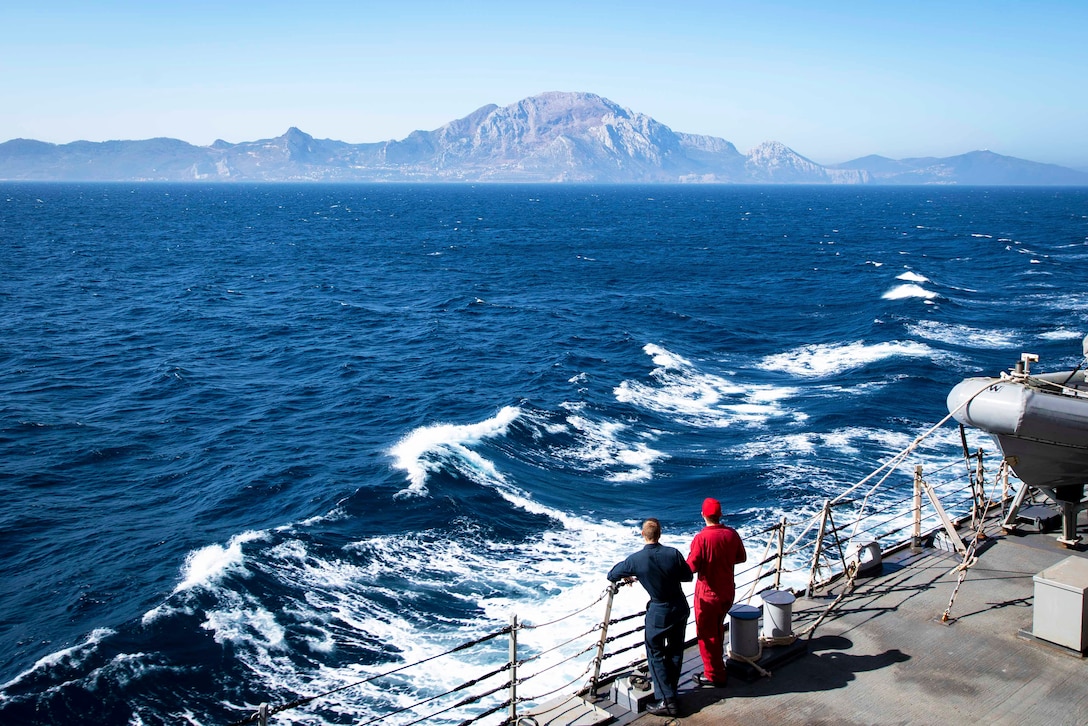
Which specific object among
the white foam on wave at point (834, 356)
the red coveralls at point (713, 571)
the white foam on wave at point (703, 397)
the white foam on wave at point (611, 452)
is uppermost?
the red coveralls at point (713, 571)

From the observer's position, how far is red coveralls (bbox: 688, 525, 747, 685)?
848 centimetres

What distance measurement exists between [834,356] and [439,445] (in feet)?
79.5

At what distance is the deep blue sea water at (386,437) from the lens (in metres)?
18.1

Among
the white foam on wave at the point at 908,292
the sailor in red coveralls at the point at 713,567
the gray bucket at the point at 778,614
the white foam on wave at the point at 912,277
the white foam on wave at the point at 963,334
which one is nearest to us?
the sailor in red coveralls at the point at 713,567

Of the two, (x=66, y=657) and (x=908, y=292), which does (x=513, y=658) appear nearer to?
(x=66, y=657)

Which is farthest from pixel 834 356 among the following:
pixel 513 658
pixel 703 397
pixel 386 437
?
pixel 513 658

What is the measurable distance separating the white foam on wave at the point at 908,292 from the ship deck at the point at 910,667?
5206 cm

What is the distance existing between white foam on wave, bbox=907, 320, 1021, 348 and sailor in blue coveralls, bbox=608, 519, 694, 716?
42.5m

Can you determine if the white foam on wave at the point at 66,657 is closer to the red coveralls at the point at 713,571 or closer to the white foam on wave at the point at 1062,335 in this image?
the red coveralls at the point at 713,571

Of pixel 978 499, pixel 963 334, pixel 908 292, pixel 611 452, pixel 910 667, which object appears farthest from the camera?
pixel 908 292

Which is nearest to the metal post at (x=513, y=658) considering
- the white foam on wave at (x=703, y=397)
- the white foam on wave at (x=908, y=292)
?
the white foam on wave at (x=703, y=397)

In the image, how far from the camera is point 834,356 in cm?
4406

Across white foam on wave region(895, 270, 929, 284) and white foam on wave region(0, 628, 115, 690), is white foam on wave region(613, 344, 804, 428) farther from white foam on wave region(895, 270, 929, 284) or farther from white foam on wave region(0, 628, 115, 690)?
white foam on wave region(895, 270, 929, 284)

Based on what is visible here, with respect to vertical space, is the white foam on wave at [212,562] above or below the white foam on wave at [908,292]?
below
